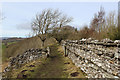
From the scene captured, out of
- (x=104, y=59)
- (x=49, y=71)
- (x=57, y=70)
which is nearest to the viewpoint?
(x=104, y=59)

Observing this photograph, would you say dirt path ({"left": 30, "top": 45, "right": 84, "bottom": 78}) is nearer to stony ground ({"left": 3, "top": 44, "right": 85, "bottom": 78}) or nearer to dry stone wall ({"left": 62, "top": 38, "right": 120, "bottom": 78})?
stony ground ({"left": 3, "top": 44, "right": 85, "bottom": 78})

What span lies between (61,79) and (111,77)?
3381mm

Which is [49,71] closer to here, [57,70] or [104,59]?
[57,70]

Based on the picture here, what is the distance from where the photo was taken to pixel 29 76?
610cm

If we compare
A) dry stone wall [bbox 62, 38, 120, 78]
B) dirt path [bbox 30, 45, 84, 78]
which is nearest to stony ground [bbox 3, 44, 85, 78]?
dirt path [bbox 30, 45, 84, 78]

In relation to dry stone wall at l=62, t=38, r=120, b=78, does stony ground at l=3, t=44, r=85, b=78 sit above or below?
below

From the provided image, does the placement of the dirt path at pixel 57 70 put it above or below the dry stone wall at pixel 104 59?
below

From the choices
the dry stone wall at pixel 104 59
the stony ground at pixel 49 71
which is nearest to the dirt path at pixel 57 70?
Result: the stony ground at pixel 49 71

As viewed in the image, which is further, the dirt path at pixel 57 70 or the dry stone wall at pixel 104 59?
the dirt path at pixel 57 70

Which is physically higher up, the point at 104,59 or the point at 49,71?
the point at 104,59

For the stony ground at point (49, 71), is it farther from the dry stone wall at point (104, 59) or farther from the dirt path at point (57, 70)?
the dry stone wall at point (104, 59)

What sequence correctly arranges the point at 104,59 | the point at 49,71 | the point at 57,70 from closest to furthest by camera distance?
the point at 104,59 → the point at 49,71 → the point at 57,70

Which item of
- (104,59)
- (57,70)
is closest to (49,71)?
(57,70)

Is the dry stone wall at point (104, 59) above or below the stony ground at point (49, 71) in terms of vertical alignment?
above
